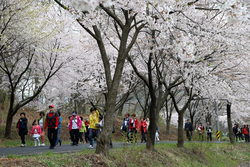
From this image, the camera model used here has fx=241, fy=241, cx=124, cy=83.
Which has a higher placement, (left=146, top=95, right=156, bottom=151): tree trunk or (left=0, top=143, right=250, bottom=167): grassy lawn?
(left=146, top=95, right=156, bottom=151): tree trunk

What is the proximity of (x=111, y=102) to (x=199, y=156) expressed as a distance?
663cm

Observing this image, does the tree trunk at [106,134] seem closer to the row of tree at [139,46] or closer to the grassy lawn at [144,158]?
the row of tree at [139,46]

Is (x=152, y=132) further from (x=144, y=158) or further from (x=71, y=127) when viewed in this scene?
(x=71, y=127)

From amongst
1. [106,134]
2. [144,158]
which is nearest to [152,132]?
[144,158]

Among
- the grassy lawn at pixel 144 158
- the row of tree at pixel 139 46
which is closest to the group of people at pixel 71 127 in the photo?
the grassy lawn at pixel 144 158

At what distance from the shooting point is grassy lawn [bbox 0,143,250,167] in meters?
5.37

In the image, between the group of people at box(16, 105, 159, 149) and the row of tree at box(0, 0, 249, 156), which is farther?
the group of people at box(16, 105, 159, 149)

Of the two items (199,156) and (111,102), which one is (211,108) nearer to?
(199,156)

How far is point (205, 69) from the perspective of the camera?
29.0ft

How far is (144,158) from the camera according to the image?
7715 millimetres

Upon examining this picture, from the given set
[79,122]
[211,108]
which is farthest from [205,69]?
[211,108]

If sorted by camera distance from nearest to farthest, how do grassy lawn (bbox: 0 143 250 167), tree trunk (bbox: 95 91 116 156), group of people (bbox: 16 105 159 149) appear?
grassy lawn (bbox: 0 143 250 167) < tree trunk (bbox: 95 91 116 156) < group of people (bbox: 16 105 159 149)

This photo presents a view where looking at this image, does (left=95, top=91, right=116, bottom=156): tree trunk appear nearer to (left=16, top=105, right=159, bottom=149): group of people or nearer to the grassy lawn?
the grassy lawn

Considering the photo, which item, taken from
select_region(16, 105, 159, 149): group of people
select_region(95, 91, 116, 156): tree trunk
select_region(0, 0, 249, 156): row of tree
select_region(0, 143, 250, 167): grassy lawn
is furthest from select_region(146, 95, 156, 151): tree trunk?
select_region(95, 91, 116, 156): tree trunk
